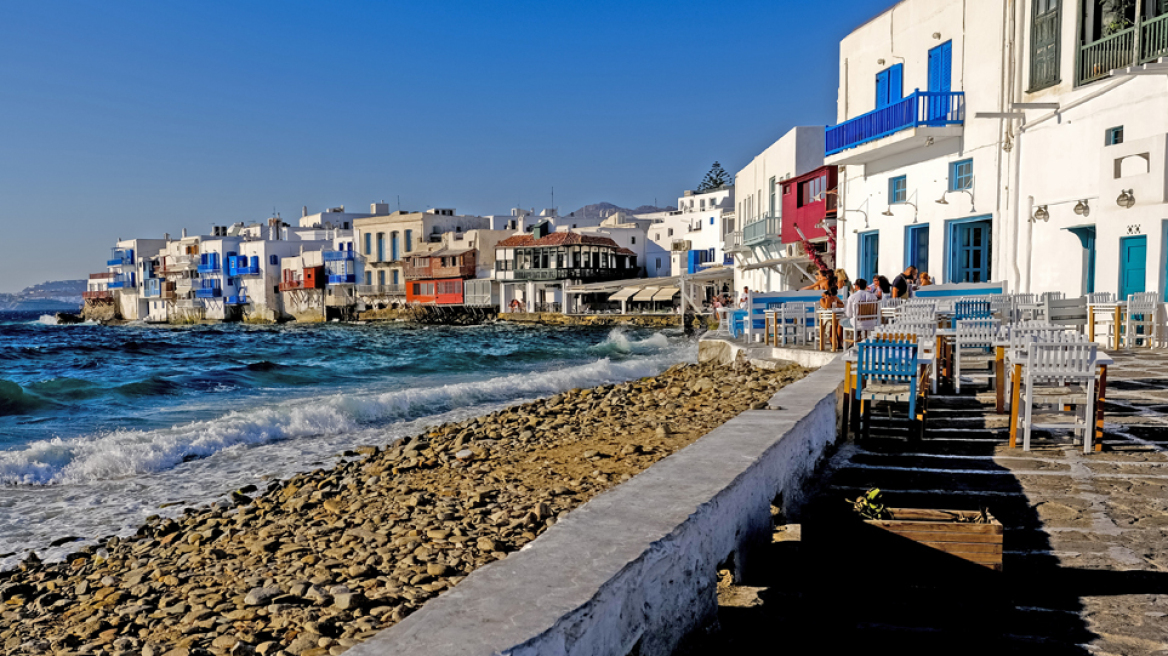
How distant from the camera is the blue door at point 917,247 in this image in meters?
17.4

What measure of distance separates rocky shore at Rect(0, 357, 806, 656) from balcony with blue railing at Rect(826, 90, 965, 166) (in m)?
9.27

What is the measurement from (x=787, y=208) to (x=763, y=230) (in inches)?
95.6

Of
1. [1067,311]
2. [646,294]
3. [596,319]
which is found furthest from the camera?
[596,319]

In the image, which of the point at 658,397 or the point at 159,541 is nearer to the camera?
the point at 159,541

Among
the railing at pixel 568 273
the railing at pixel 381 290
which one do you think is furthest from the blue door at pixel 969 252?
the railing at pixel 381 290

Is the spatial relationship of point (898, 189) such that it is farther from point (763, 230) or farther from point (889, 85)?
point (763, 230)

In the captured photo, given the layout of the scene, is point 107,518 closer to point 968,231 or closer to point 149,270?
point 968,231

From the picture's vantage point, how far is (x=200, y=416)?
15.5 meters

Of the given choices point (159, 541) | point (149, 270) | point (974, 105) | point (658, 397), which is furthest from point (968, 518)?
point (149, 270)

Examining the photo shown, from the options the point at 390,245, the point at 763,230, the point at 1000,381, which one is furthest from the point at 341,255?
the point at 1000,381

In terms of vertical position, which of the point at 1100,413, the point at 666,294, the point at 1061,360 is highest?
Result: the point at 666,294

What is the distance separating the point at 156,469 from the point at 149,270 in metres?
90.1

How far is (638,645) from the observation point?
7.83 ft

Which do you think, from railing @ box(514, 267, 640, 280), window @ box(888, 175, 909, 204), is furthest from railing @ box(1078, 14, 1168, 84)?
railing @ box(514, 267, 640, 280)
